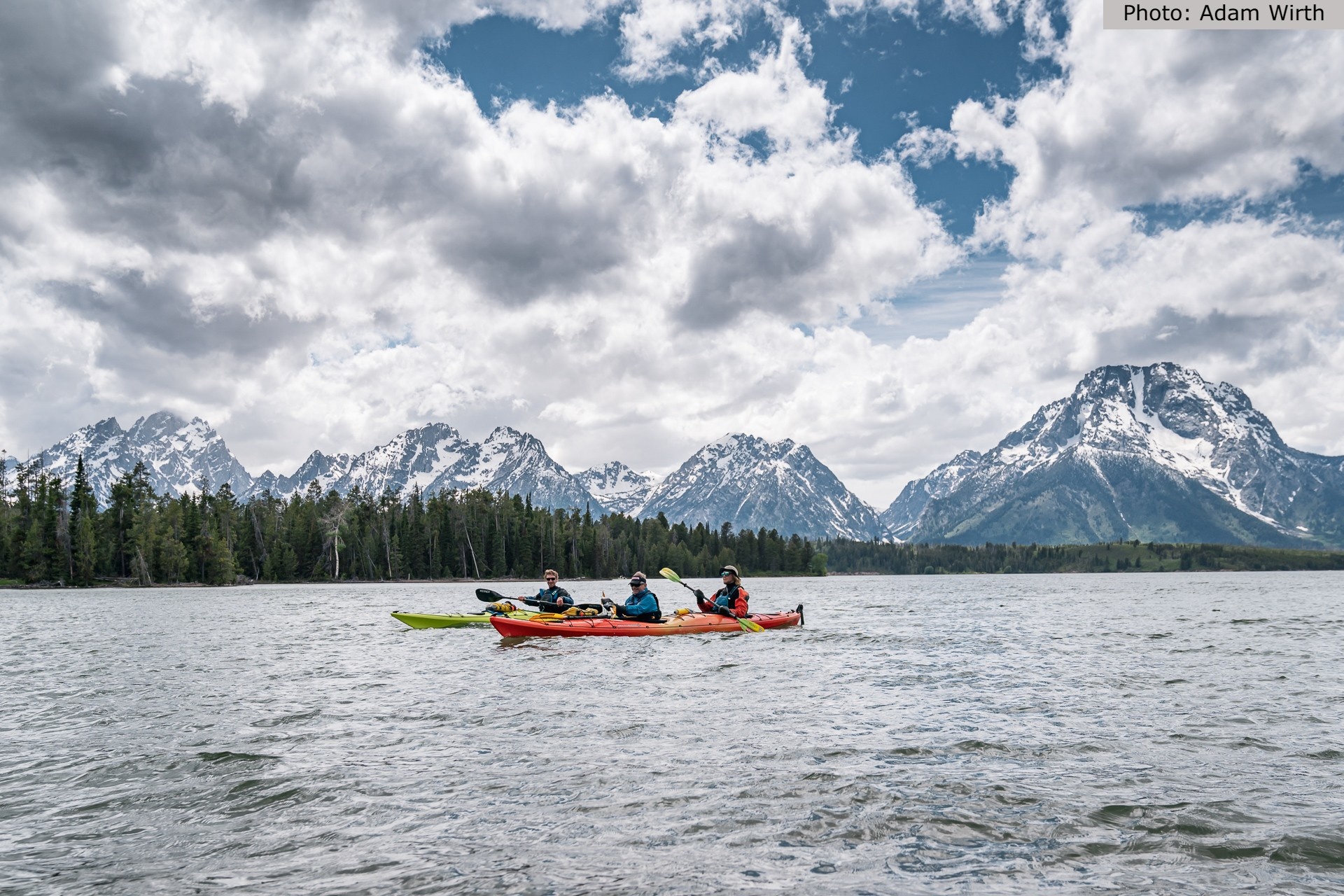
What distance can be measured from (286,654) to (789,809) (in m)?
27.2

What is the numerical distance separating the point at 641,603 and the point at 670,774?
23355 millimetres

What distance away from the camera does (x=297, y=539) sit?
14488cm

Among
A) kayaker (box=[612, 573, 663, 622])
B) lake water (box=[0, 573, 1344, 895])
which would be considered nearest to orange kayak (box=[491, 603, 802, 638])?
kayaker (box=[612, 573, 663, 622])

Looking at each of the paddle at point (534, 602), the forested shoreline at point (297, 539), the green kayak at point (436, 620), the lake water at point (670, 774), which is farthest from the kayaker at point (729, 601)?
the forested shoreline at point (297, 539)

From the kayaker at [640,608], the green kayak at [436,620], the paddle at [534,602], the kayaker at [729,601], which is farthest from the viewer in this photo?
the green kayak at [436,620]

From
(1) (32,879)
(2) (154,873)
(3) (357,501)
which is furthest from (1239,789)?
(3) (357,501)

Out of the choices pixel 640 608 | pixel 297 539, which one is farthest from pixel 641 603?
pixel 297 539

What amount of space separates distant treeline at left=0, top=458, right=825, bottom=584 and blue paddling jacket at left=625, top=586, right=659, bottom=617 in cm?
10761

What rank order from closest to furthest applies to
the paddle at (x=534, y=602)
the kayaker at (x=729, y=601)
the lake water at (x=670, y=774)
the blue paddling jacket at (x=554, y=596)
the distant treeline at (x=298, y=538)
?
the lake water at (x=670, y=774) < the paddle at (x=534, y=602) < the blue paddling jacket at (x=554, y=596) < the kayaker at (x=729, y=601) < the distant treeline at (x=298, y=538)

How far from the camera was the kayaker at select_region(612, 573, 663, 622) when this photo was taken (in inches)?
1444

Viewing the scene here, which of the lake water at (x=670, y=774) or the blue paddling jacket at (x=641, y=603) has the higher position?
the blue paddling jacket at (x=641, y=603)

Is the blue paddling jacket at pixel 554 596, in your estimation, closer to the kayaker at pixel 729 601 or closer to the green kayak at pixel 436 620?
the green kayak at pixel 436 620

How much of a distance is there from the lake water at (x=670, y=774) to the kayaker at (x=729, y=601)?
7.72m

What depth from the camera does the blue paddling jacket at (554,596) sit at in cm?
3791
